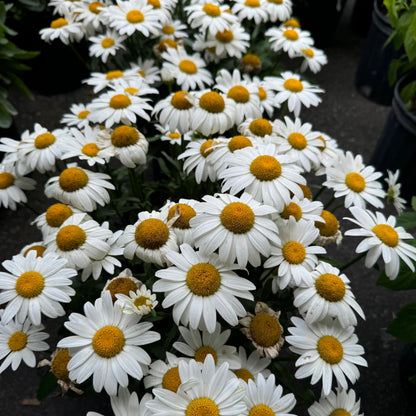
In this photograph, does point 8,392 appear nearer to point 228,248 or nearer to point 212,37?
point 228,248

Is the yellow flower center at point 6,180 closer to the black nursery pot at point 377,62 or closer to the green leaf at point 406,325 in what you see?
the green leaf at point 406,325

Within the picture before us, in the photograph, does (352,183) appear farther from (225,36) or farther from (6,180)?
(6,180)

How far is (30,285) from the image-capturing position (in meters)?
1.10

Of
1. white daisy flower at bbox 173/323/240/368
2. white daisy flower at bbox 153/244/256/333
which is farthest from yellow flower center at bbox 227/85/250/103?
white daisy flower at bbox 173/323/240/368

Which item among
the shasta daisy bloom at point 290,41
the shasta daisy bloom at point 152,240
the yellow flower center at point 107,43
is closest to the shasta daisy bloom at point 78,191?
the shasta daisy bloom at point 152,240

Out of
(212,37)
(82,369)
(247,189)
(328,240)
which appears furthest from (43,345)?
(212,37)

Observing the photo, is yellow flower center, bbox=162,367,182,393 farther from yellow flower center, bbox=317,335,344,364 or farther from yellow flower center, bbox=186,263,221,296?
yellow flower center, bbox=317,335,344,364

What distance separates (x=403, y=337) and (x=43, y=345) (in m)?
1.08

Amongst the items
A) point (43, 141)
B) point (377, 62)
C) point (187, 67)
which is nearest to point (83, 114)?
point (43, 141)

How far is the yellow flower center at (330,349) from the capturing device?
1082 millimetres

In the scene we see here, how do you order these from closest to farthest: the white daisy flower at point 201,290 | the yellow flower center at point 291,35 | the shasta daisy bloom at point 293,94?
1. the white daisy flower at point 201,290
2. the shasta daisy bloom at point 293,94
3. the yellow flower center at point 291,35

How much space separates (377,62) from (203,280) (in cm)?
269

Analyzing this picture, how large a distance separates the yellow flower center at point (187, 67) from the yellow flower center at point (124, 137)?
61 cm

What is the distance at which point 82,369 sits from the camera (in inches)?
38.4
